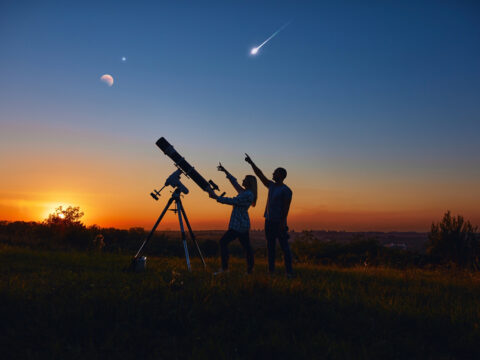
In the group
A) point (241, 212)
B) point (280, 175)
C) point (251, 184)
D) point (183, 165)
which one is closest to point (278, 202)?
point (280, 175)

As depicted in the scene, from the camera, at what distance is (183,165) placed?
8.20m

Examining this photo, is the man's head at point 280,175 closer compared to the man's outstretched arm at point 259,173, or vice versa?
the man's head at point 280,175

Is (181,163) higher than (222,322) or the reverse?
higher

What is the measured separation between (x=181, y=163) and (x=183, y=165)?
0.07 m

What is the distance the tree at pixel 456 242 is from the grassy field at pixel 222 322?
14.6m

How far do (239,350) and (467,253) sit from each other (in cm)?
1925

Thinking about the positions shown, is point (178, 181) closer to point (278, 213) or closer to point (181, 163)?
point (181, 163)

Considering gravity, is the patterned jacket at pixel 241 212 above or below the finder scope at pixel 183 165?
below

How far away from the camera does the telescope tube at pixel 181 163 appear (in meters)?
8.13

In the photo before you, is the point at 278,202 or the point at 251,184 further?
the point at 251,184

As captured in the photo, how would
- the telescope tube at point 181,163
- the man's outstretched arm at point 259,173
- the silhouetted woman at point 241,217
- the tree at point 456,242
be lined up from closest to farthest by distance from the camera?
the silhouetted woman at point 241,217, the telescope tube at point 181,163, the man's outstretched arm at point 259,173, the tree at point 456,242

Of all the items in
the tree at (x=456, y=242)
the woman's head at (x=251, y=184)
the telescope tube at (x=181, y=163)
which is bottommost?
the tree at (x=456, y=242)

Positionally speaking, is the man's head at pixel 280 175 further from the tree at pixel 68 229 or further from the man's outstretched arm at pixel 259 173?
the tree at pixel 68 229

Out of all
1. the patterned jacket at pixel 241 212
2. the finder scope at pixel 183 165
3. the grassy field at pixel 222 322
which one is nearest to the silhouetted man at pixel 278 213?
the patterned jacket at pixel 241 212
